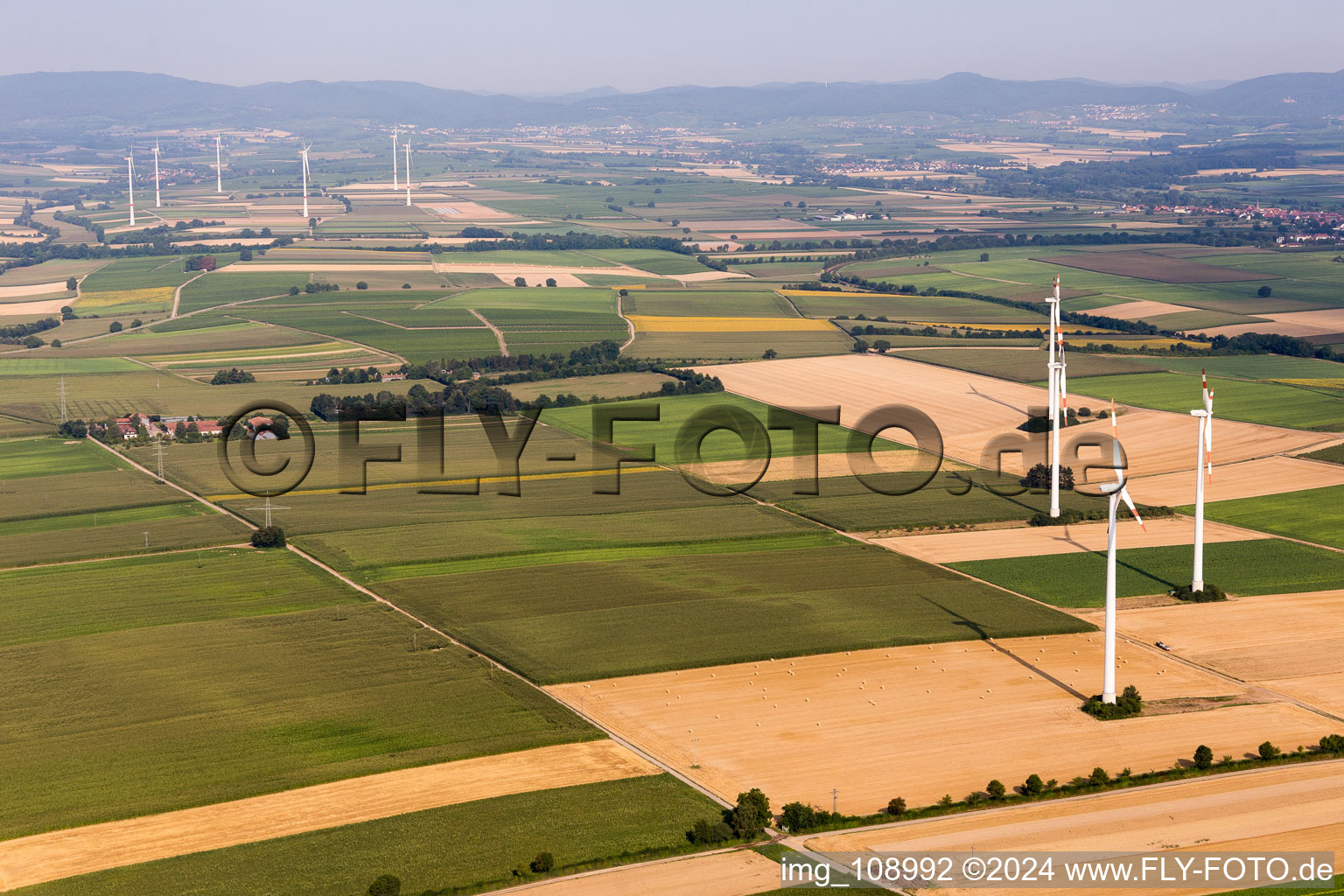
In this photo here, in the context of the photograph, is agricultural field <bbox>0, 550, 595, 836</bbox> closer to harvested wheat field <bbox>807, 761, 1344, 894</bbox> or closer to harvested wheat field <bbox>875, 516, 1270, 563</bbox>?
harvested wheat field <bbox>807, 761, 1344, 894</bbox>

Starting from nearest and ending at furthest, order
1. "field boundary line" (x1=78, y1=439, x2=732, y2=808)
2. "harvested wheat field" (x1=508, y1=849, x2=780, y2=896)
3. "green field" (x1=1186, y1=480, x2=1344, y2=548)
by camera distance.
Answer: "harvested wheat field" (x1=508, y1=849, x2=780, y2=896) < "field boundary line" (x1=78, y1=439, x2=732, y2=808) < "green field" (x1=1186, y1=480, x2=1344, y2=548)

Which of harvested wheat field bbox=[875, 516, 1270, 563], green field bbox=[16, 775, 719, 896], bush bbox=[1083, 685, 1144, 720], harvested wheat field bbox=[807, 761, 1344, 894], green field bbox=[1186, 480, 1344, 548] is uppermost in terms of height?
green field bbox=[1186, 480, 1344, 548]

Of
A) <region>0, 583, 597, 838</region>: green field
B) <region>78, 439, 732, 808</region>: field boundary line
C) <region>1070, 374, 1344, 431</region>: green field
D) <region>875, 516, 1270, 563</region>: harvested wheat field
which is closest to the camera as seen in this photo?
<region>0, 583, 597, 838</region>: green field

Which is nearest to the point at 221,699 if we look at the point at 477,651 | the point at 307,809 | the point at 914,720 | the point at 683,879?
the point at 307,809

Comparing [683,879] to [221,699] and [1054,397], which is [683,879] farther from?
[1054,397]

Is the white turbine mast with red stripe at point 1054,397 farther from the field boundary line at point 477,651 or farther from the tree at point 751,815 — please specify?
the tree at point 751,815

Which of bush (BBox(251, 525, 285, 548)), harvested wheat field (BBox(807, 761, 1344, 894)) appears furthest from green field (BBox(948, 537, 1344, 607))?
bush (BBox(251, 525, 285, 548))

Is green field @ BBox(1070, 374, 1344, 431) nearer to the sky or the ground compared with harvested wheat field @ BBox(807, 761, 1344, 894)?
nearer to the sky
